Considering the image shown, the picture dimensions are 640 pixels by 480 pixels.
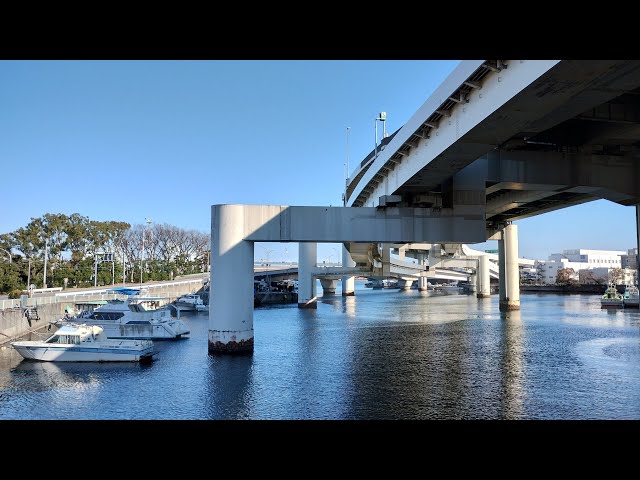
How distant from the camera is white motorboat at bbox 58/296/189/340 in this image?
33.5 m

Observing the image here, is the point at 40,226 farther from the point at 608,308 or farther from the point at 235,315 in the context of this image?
the point at 608,308

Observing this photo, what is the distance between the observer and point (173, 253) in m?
87.0

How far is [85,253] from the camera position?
61.2 metres

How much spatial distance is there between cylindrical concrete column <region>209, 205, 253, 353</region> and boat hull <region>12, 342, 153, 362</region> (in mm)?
3773

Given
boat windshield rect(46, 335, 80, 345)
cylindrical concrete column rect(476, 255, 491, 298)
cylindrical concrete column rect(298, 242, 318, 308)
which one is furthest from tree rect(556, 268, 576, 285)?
boat windshield rect(46, 335, 80, 345)

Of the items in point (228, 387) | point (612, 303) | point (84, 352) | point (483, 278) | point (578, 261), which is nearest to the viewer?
point (228, 387)

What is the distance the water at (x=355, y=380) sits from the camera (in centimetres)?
1538

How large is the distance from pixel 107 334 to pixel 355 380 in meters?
20.1

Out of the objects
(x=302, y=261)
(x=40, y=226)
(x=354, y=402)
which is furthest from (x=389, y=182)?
(x=40, y=226)

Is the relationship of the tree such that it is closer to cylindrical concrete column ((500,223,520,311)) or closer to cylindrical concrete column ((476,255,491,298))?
cylindrical concrete column ((476,255,491,298))

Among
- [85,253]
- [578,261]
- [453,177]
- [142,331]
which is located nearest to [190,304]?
[85,253]

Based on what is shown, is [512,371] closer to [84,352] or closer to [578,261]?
[84,352]

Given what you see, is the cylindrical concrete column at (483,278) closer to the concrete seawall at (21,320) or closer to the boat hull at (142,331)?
the boat hull at (142,331)
